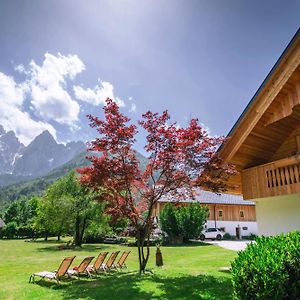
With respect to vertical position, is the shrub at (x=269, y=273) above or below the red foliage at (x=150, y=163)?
below

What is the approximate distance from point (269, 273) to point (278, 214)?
17.5 feet

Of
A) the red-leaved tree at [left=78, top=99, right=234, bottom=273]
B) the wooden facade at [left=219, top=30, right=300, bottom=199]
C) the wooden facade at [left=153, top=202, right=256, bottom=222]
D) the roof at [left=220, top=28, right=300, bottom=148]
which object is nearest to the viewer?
the roof at [left=220, top=28, right=300, bottom=148]

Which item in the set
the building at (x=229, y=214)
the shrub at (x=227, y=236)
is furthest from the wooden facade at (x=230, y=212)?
the shrub at (x=227, y=236)

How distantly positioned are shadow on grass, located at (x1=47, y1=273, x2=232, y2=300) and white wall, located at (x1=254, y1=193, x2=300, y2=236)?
1970 millimetres

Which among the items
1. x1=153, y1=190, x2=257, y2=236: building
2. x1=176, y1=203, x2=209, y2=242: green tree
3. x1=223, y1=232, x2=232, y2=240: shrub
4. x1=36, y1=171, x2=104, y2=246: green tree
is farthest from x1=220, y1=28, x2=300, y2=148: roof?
x1=153, y1=190, x2=257, y2=236: building

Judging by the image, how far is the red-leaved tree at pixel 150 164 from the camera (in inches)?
391

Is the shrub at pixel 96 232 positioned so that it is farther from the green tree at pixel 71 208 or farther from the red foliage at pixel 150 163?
the red foliage at pixel 150 163

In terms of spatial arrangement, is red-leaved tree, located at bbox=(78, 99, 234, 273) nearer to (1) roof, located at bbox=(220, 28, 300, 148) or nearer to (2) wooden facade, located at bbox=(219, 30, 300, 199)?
(2) wooden facade, located at bbox=(219, 30, 300, 199)

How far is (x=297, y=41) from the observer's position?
6.23 meters

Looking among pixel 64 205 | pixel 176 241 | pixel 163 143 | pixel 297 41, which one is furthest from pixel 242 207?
pixel 297 41

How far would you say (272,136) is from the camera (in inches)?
329

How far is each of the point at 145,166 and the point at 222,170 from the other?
3589 mm

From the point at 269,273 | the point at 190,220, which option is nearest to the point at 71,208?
the point at 190,220

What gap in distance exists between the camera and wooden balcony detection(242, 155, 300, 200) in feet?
23.1
